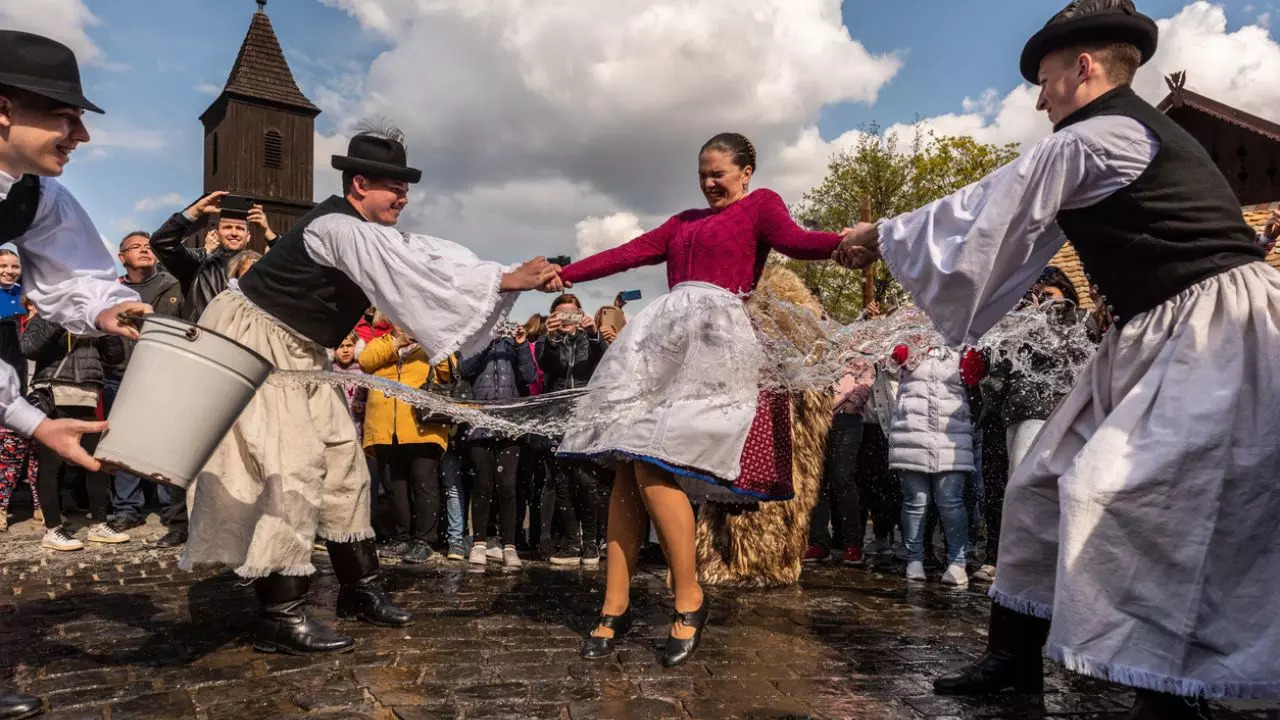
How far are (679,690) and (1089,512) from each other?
5.06ft

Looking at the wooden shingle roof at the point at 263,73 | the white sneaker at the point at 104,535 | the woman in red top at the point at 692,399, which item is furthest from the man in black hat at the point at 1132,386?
the wooden shingle roof at the point at 263,73

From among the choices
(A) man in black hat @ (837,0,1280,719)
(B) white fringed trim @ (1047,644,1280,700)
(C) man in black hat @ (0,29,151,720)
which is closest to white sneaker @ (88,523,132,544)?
(C) man in black hat @ (0,29,151,720)

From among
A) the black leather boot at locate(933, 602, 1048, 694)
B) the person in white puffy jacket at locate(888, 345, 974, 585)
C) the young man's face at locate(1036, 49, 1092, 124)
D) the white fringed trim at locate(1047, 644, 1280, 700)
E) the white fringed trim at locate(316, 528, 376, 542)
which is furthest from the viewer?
the person in white puffy jacket at locate(888, 345, 974, 585)

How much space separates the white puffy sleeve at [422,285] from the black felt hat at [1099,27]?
2224mm

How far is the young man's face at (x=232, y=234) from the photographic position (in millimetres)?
6863

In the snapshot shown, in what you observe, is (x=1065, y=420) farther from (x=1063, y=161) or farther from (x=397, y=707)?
(x=397, y=707)

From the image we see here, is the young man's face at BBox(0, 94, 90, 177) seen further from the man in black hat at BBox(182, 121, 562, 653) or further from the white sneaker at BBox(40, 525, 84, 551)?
the white sneaker at BBox(40, 525, 84, 551)

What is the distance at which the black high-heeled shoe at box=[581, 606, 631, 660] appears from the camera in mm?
3713

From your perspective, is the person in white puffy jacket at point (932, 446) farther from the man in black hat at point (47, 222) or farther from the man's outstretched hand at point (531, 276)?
the man in black hat at point (47, 222)

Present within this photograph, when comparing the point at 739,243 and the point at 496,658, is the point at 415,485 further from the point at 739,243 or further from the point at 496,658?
the point at 739,243

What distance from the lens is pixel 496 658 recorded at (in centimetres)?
370

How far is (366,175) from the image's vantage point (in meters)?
4.03

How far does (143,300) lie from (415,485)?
2.87m

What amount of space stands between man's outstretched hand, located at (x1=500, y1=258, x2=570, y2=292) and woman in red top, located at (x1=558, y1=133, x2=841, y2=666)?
0.91 feet
